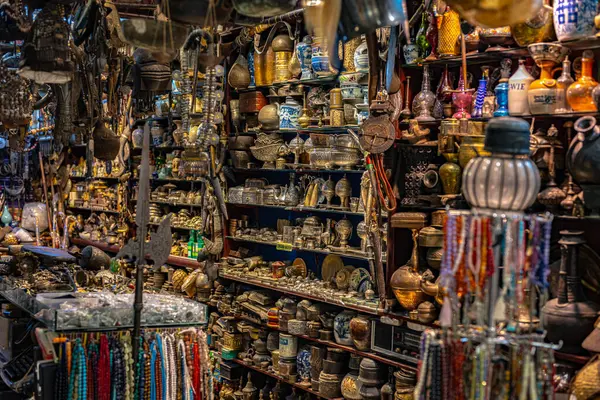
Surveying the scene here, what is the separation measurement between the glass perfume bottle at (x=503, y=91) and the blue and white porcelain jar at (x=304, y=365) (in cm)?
205

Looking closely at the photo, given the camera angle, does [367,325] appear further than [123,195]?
No

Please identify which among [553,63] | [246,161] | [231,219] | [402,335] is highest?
[553,63]

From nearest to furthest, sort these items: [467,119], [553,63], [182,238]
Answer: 1. [553,63]
2. [467,119]
3. [182,238]

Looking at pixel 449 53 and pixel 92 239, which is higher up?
pixel 449 53

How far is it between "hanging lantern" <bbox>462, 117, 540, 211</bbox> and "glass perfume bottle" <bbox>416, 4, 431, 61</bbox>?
2115 millimetres

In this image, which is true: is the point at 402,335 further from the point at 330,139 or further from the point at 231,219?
the point at 231,219

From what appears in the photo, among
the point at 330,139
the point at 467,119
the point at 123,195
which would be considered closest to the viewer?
the point at 467,119

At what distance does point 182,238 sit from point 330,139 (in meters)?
2.19

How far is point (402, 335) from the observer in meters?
3.99

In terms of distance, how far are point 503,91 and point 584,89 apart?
433mm

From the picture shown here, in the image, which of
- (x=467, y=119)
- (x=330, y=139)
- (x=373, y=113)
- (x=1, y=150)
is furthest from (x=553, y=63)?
(x=1, y=150)

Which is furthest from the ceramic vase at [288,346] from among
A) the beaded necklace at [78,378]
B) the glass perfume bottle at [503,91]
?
the beaded necklace at [78,378]

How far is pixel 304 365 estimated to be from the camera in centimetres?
473

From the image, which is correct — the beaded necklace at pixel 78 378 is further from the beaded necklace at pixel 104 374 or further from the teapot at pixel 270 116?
the teapot at pixel 270 116
